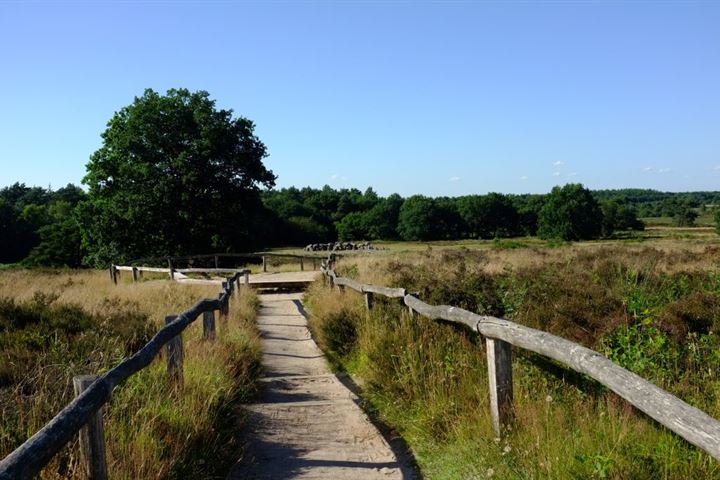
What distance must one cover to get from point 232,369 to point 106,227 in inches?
1231

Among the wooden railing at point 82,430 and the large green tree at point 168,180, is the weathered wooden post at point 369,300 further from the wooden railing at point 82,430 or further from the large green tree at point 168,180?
the large green tree at point 168,180

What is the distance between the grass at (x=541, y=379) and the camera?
→ 3525mm

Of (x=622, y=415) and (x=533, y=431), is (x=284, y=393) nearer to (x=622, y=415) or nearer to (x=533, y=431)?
(x=533, y=431)

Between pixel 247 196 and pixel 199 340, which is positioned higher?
pixel 247 196

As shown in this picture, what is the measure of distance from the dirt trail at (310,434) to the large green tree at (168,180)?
2824cm

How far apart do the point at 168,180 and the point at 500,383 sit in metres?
33.4

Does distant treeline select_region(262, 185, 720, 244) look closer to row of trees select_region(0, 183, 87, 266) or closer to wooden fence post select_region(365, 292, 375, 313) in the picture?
row of trees select_region(0, 183, 87, 266)

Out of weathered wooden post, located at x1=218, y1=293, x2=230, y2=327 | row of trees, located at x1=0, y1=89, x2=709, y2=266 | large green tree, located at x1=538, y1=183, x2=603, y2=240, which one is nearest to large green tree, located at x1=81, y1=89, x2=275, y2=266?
row of trees, located at x1=0, y1=89, x2=709, y2=266

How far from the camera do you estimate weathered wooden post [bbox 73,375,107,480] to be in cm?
333

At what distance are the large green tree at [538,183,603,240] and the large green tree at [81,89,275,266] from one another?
65787mm

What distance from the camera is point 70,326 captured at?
887 centimetres

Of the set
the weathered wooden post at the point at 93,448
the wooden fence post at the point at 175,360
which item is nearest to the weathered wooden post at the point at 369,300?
the wooden fence post at the point at 175,360

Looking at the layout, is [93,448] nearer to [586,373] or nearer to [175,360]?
[175,360]

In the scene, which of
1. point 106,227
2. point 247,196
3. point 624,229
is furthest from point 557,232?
point 106,227
